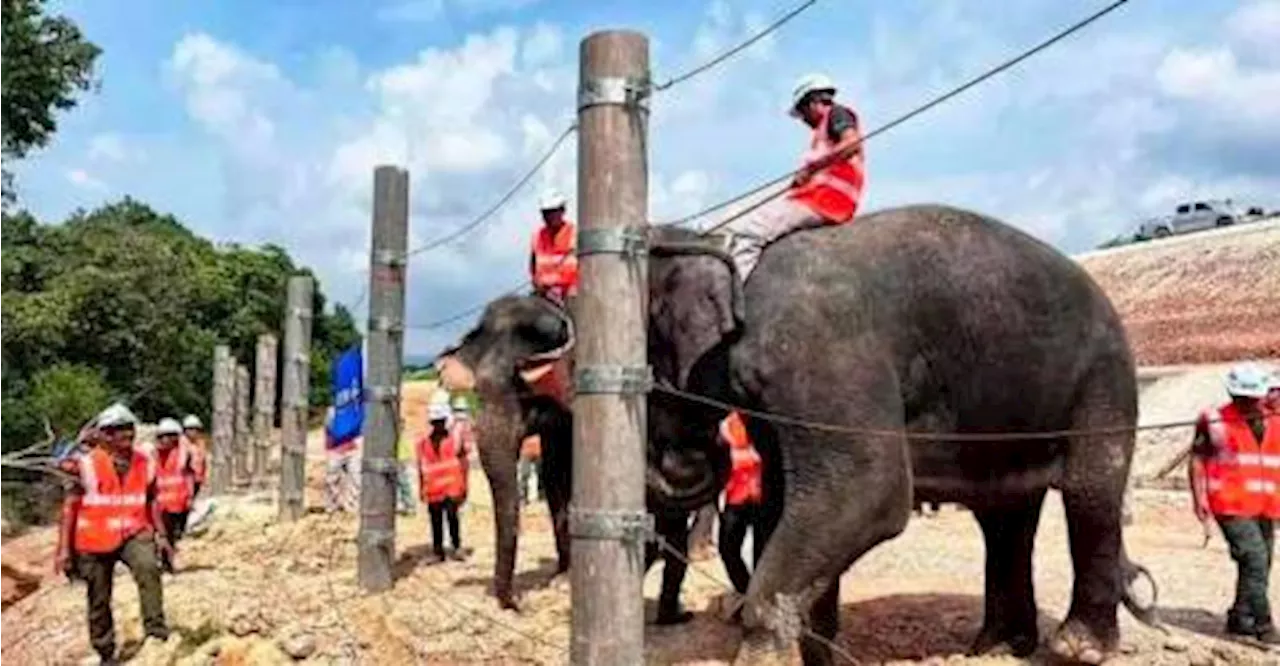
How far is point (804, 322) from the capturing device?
21.5ft

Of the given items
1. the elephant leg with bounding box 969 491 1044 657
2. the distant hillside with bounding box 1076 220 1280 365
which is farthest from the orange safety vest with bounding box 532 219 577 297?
the distant hillside with bounding box 1076 220 1280 365

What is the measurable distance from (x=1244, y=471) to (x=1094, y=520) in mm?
2053

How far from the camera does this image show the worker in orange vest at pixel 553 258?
33.8 feet

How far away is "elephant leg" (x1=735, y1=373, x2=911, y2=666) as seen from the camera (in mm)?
6391

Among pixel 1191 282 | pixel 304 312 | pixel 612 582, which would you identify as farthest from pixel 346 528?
pixel 1191 282

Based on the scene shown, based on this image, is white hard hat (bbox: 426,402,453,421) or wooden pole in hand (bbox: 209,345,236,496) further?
wooden pole in hand (bbox: 209,345,236,496)

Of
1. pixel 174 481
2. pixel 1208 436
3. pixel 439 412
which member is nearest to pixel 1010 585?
pixel 1208 436

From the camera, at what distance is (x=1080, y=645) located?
7.08m

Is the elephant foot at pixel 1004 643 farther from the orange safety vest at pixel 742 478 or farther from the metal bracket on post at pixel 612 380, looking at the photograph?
the metal bracket on post at pixel 612 380

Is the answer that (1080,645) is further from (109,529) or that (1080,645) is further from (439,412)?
(439,412)

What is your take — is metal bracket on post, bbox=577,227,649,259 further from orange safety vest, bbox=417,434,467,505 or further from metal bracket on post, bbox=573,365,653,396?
orange safety vest, bbox=417,434,467,505

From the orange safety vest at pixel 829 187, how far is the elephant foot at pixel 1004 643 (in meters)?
2.13

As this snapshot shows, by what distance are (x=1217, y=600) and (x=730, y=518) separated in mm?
2997

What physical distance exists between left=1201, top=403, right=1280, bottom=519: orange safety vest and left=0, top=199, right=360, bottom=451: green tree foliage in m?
24.6
